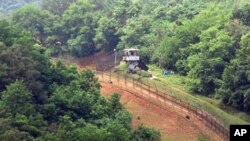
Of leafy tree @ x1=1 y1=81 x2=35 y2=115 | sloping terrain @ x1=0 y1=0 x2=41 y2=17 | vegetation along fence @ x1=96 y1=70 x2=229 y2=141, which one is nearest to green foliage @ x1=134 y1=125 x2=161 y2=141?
vegetation along fence @ x1=96 y1=70 x2=229 y2=141

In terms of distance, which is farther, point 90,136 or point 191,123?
point 191,123

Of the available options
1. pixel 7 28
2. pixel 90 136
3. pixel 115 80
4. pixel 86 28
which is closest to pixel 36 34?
pixel 86 28

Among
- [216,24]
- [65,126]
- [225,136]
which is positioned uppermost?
[216,24]

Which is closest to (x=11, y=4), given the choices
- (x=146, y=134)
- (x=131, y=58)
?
(x=131, y=58)

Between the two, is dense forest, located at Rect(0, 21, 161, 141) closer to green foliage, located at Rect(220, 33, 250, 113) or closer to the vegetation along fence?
the vegetation along fence

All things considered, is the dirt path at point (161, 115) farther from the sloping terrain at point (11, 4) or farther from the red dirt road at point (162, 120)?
the sloping terrain at point (11, 4)

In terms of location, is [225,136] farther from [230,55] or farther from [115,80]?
[115,80]
